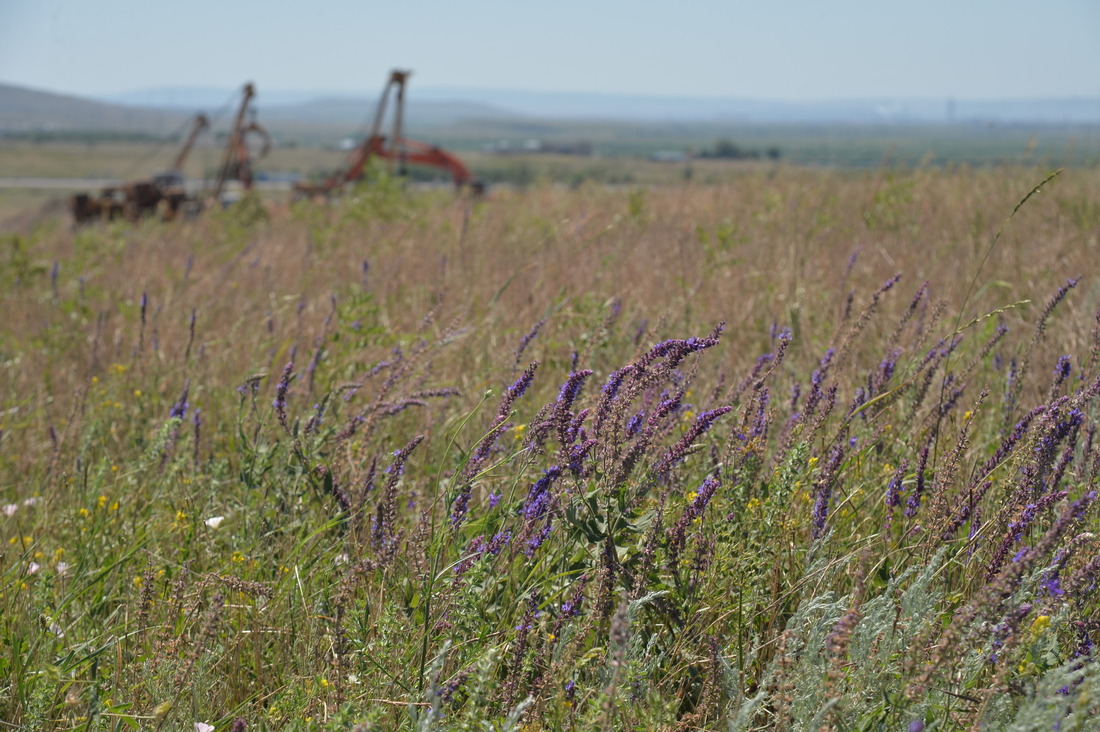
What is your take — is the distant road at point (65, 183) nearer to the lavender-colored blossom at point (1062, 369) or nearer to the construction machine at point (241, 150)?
the construction machine at point (241, 150)

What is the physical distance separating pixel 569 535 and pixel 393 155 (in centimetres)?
1766

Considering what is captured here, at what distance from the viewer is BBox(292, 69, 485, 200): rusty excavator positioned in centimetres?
1781

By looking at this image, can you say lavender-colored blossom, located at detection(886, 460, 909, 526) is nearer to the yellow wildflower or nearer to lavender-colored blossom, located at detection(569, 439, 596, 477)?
the yellow wildflower

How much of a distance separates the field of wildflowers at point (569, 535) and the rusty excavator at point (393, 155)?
524 inches

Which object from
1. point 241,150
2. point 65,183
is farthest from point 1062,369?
point 65,183

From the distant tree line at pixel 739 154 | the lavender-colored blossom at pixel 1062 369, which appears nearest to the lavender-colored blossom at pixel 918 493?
the lavender-colored blossom at pixel 1062 369

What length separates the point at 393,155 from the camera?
1878cm

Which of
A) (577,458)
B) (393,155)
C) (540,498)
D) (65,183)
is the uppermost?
(393,155)

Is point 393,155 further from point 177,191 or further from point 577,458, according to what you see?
point 577,458

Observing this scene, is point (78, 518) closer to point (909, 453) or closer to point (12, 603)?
point (12, 603)

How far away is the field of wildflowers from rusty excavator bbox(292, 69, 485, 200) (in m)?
A: 13.3

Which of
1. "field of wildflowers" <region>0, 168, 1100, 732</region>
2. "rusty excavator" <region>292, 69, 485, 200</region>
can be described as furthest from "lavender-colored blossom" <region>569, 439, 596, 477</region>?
"rusty excavator" <region>292, 69, 485, 200</region>

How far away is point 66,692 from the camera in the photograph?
2.09 m

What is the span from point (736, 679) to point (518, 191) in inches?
426
